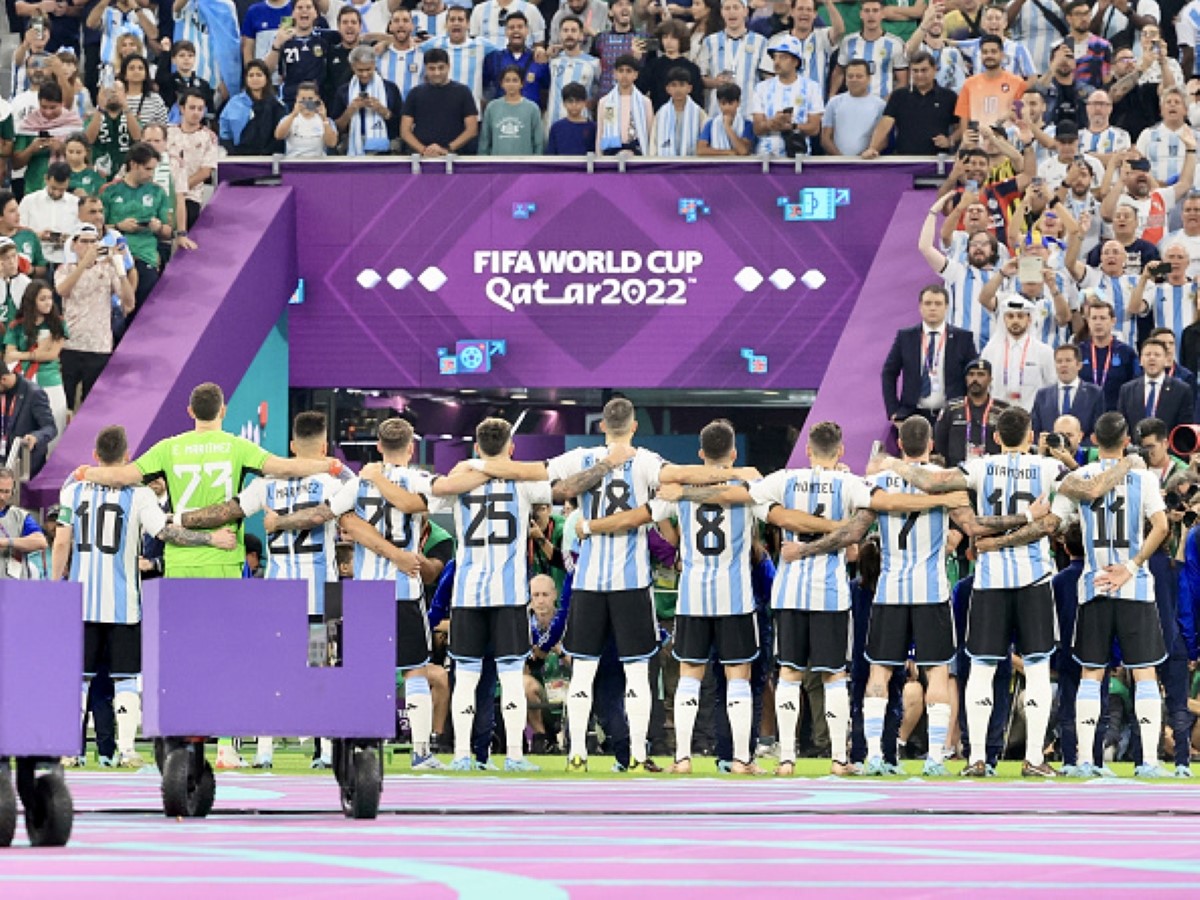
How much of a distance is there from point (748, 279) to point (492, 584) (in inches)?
339

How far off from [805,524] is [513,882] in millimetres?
7462

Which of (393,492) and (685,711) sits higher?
(393,492)

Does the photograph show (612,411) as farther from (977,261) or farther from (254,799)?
(977,261)

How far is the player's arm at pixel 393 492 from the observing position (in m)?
13.9

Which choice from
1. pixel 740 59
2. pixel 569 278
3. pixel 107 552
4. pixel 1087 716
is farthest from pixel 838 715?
pixel 740 59

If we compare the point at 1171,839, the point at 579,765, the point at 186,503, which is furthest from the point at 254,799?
the point at 1171,839

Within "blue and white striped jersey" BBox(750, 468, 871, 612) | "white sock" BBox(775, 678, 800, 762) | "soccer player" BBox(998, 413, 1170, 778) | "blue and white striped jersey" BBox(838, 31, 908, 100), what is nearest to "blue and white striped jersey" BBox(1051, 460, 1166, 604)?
"soccer player" BBox(998, 413, 1170, 778)

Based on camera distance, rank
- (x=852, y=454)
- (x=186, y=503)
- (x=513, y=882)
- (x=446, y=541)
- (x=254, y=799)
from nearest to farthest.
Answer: (x=513, y=882), (x=254, y=799), (x=186, y=503), (x=446, y=541), (x=852, y=454)

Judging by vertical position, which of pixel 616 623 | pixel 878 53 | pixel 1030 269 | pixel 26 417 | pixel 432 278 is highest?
pixel 878 53

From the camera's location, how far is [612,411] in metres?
14.2

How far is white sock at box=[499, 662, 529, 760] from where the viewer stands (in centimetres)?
1423

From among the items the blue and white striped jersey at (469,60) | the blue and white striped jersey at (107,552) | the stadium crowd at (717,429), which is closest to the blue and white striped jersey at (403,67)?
the stadium crowd at (717,429)

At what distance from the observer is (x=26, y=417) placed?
19234 millimetres

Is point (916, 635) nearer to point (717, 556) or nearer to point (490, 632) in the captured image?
point (717, 556)
